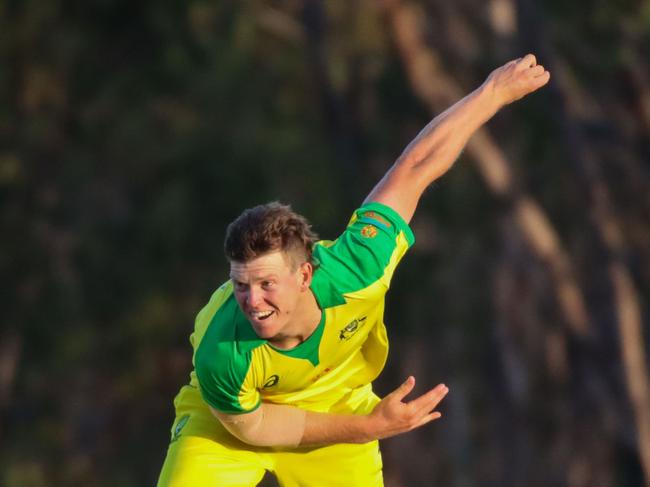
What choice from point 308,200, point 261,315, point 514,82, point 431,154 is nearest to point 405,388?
point 261,315

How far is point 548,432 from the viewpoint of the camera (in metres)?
28.1

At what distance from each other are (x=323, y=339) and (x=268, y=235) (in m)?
0.71

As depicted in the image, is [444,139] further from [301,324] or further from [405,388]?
[405,388]

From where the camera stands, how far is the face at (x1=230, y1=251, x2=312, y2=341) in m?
6.14

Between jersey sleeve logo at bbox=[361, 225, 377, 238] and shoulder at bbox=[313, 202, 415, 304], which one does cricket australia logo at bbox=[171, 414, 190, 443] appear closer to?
shoulder at bbox=[313, 202, 415, 304]

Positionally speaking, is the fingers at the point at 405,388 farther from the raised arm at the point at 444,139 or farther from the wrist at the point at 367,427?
the raised arm at the point at 444,139

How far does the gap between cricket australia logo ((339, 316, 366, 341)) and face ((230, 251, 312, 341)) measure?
0.50 m

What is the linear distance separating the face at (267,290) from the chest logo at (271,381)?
1.31 ft

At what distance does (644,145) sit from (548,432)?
702 centimetres

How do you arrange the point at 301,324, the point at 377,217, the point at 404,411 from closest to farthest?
the point at 404,411 < the point at 301,324 < the point at 377,217

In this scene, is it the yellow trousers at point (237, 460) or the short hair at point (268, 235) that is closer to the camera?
the short hair at point (268, 235)

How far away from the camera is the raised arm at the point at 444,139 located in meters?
7.05

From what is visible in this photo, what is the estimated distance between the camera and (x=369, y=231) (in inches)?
270

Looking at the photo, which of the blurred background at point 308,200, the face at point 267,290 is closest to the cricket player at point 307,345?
the face at point 267,290
